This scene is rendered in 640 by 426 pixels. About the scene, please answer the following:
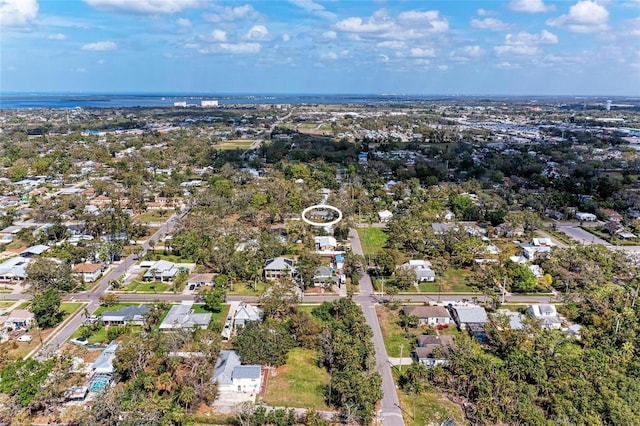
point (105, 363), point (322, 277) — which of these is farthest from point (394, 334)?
point (105, 363)

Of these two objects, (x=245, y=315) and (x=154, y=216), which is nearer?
(x=245, y=315)

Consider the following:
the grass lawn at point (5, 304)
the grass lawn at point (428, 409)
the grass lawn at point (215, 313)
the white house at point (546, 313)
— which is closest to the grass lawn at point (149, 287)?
the grass lawn at point (215, 313)

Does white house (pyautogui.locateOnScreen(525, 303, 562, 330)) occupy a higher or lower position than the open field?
lower

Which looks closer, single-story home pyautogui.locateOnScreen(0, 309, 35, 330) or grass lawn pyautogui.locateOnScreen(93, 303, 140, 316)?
single-story home pyautogui.locateOnScreen(0, 309, 35, 330)

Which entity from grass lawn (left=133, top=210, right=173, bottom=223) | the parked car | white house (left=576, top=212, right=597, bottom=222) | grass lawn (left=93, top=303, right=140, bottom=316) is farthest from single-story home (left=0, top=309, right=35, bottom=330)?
white house (left=576, top=212, right=597, bottom=222)

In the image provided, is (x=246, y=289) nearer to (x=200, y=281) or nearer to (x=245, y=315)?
(x=200, y=281)

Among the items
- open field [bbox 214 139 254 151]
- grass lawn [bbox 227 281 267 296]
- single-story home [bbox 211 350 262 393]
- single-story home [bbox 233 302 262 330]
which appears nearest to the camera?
single-story home [bbox 211 350 262 393]

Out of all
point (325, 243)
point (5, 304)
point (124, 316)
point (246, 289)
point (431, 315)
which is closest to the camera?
point (124, 316)

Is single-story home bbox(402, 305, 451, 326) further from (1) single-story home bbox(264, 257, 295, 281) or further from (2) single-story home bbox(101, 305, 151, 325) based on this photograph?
(2) single-story home bbox(101, 305, 151, 325)

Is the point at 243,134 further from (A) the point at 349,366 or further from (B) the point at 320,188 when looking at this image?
(A) the point at 349,366
